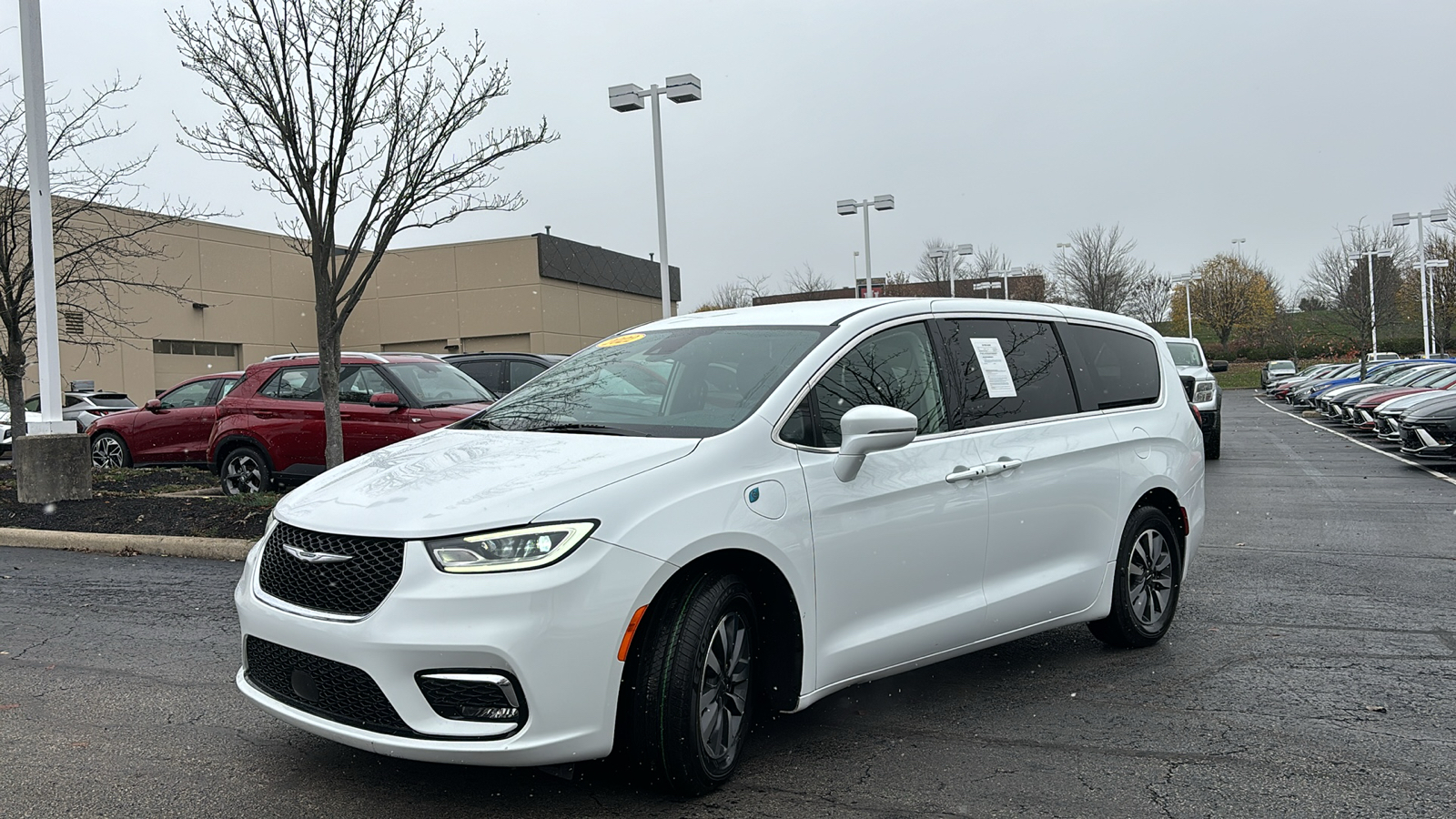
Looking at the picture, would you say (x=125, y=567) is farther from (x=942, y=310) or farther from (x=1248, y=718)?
(x=1248, y=718)

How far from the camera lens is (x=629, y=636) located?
3531 mm

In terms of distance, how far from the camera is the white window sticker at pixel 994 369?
5156 mm

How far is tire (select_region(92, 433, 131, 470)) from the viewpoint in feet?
50.8

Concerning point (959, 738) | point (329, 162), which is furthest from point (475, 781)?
point (329, 162)

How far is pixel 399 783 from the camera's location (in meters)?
3.93

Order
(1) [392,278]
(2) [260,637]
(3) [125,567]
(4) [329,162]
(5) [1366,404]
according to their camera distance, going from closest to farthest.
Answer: (2) [260,637] → (3) [125,567] → (4) [329,162] → (5) [1366,404] → (1) [392,278]

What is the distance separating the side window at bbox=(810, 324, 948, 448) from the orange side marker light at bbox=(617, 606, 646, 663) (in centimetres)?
109

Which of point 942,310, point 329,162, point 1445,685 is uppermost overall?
point 329,162

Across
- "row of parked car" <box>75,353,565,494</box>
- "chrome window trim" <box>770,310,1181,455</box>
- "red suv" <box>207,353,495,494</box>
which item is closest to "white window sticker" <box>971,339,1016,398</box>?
"chrome window trim" <box>770,310,1181,455</box>

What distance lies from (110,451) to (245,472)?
4.45 meters

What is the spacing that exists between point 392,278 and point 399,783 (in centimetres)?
4186

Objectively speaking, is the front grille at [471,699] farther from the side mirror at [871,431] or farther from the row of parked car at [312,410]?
the row of parked car at [312,410]

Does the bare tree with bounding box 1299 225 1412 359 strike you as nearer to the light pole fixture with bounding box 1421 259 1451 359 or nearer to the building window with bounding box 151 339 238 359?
the light pole fixture with bounding box 1421 259 1451 359

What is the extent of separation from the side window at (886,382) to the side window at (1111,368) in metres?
1.17
